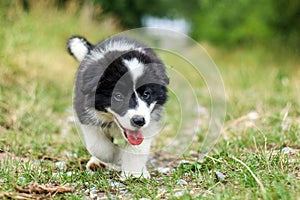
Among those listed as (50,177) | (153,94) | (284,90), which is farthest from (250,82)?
(50,177)

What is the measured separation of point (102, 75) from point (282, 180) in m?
1.55

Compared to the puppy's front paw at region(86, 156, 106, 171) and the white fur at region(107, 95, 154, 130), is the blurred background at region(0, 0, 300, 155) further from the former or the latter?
the white fur at region(107, 95, 154, 130)

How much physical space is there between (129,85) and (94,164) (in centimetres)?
91

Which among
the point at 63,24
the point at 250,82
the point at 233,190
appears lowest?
the point at 233,190

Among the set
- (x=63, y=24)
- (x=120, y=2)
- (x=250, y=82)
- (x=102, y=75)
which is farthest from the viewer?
(x=120, y=2)

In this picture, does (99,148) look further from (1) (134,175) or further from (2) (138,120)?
(2) (138,120)

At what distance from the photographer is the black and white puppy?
355 cm

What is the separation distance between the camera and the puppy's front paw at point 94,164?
4059mm

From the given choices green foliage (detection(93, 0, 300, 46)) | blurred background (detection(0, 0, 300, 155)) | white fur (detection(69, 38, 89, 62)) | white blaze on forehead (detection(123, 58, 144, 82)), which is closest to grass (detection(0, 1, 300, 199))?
blurred background (detection(0, 0, 300, 155))

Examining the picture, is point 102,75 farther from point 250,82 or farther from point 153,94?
point 250,82

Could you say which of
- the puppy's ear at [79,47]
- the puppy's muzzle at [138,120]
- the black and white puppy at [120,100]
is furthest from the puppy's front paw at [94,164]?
the puppy's ear at [79,47]

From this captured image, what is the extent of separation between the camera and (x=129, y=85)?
11.7ft

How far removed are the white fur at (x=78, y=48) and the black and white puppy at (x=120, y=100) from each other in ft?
0.07

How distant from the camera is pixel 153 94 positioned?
373 cm
